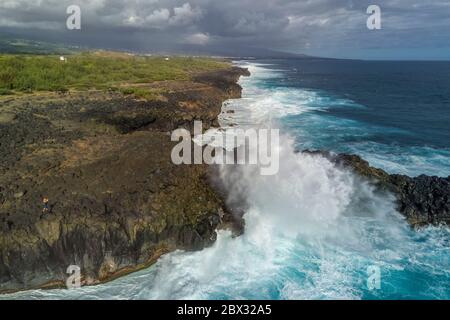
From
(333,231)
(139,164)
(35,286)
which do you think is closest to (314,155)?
(333,231)

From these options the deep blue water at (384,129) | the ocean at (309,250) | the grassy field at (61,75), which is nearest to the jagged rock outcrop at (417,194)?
the ocean at (309,250)

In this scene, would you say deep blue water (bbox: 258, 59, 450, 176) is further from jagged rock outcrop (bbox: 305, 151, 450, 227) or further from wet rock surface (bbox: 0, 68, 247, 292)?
wet rock surface (bbox: 0, 68, 247, 292)

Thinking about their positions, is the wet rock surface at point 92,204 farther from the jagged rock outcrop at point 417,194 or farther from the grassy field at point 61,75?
the grassy field at point 61,75

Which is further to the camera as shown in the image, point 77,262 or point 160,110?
point 160,110

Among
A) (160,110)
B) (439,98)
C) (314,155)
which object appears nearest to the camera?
(314,155)

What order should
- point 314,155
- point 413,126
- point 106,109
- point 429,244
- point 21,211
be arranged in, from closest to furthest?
point 21,211 → point 429,244 → point 314,155 → point 106,109 → point 413,126

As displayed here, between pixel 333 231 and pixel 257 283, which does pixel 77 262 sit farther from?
pixel 333 231
